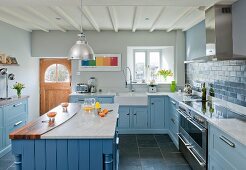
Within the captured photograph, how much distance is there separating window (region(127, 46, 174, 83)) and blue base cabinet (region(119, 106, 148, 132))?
113 centimetres

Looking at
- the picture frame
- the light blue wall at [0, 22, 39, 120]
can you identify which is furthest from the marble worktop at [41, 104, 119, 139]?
the picture frame

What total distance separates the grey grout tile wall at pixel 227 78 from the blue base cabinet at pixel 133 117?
1.48m

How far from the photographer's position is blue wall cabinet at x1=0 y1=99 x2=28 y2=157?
4.07 meters

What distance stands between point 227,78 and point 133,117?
Result: 2463mm

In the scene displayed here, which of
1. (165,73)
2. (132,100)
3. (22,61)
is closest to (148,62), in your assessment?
(165,73)

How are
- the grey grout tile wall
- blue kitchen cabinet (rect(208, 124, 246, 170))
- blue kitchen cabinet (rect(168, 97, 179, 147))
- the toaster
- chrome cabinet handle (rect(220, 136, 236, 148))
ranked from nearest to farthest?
1. blue kitchen cabinet (rect(208, 124, 246, 170))
2. chrome cabinet handle (rect(220, 136, 236, 148))
3. the grey grout tile wall
4. blue kitchen cabinet (rect(168, 97, 179, 147))
5. the toaster

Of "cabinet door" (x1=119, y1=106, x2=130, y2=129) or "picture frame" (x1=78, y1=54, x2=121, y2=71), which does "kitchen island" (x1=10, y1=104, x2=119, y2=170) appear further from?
"picture frame" (x1=78, y1=54, x2=121, y2=71)

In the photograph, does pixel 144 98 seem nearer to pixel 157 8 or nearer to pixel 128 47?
pixel 128 47

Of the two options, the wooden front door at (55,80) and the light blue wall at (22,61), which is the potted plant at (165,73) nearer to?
the wooden front door at (55,80)

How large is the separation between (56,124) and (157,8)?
2.46m

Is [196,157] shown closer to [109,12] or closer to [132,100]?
[132,100]

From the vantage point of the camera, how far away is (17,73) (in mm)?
5340

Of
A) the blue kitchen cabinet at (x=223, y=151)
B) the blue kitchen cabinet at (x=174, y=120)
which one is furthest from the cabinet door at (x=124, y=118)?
the blue kitchen cabinet at (x=223, y=151)

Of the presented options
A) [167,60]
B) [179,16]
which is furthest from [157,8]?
[167,60]
